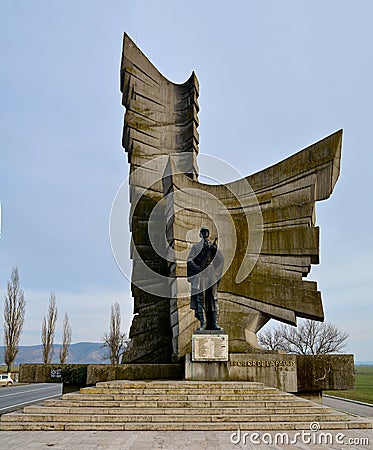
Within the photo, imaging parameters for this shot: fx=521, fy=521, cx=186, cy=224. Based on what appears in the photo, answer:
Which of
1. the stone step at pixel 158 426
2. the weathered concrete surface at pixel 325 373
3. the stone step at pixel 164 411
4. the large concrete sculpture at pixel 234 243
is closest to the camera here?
the stone step at pixel 158 426

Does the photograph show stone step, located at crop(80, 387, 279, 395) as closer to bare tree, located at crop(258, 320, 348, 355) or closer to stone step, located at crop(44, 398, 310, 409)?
stone step, located at crop(44, 398, 310, 409)

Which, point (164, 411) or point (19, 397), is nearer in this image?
point (164, 411)

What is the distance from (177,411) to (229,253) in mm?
5830

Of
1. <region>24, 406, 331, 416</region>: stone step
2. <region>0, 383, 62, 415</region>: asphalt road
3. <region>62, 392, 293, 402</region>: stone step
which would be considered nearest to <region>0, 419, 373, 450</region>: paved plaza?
<region>24, 406, 331, 416</region>: stone step

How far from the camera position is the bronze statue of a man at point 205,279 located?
9594 millimetres

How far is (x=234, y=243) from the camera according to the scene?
1212cm

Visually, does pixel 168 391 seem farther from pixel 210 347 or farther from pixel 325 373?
pixel 325 373

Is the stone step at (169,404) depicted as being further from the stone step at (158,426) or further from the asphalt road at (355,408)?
the asphalt road at (355,408)

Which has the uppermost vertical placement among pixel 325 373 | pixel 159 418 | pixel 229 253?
pixel 229 253

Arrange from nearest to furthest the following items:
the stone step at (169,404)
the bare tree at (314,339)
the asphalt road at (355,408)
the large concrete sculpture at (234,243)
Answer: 1. the stone step at (169,404)
2. the large concrete sculpture at (234,243)
3. the asphalt road at (355,408)
4. the bare tree at (314,339)

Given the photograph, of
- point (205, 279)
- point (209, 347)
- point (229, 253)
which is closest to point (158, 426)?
point (209, 347)

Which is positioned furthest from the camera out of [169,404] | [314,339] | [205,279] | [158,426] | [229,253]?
[314,339]

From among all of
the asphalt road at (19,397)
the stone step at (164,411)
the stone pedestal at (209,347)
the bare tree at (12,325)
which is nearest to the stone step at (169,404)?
the stone step at (164,411)

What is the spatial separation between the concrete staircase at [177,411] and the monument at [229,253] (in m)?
2.00
